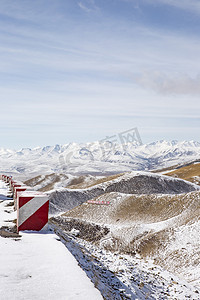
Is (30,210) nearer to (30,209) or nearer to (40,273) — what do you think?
(30,209)

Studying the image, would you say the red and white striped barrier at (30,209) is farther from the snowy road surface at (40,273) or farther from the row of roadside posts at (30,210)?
the snowy road surface at (40,273)

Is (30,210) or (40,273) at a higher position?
(30,210)

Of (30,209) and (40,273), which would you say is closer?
(40,273)

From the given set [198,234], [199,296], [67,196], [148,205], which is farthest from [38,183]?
[199,296]

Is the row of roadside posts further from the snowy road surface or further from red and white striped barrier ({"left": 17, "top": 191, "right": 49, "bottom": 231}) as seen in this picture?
the snowy road surface

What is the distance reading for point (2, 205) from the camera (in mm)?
18453

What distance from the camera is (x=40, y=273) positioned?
657 centimetres

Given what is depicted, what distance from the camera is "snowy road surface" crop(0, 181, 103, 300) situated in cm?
541

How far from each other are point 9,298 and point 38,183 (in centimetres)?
16371

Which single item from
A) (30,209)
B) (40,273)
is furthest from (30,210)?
(40,273)

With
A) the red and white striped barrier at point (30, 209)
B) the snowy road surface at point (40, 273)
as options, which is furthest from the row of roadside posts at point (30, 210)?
the snowy road surface at point (40, 273)

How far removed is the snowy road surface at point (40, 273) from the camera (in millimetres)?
5414

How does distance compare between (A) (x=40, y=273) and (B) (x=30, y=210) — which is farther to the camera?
(B) (x=30, y=210)

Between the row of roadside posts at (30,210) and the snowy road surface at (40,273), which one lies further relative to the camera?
the row of roadside posts at (30,210)
